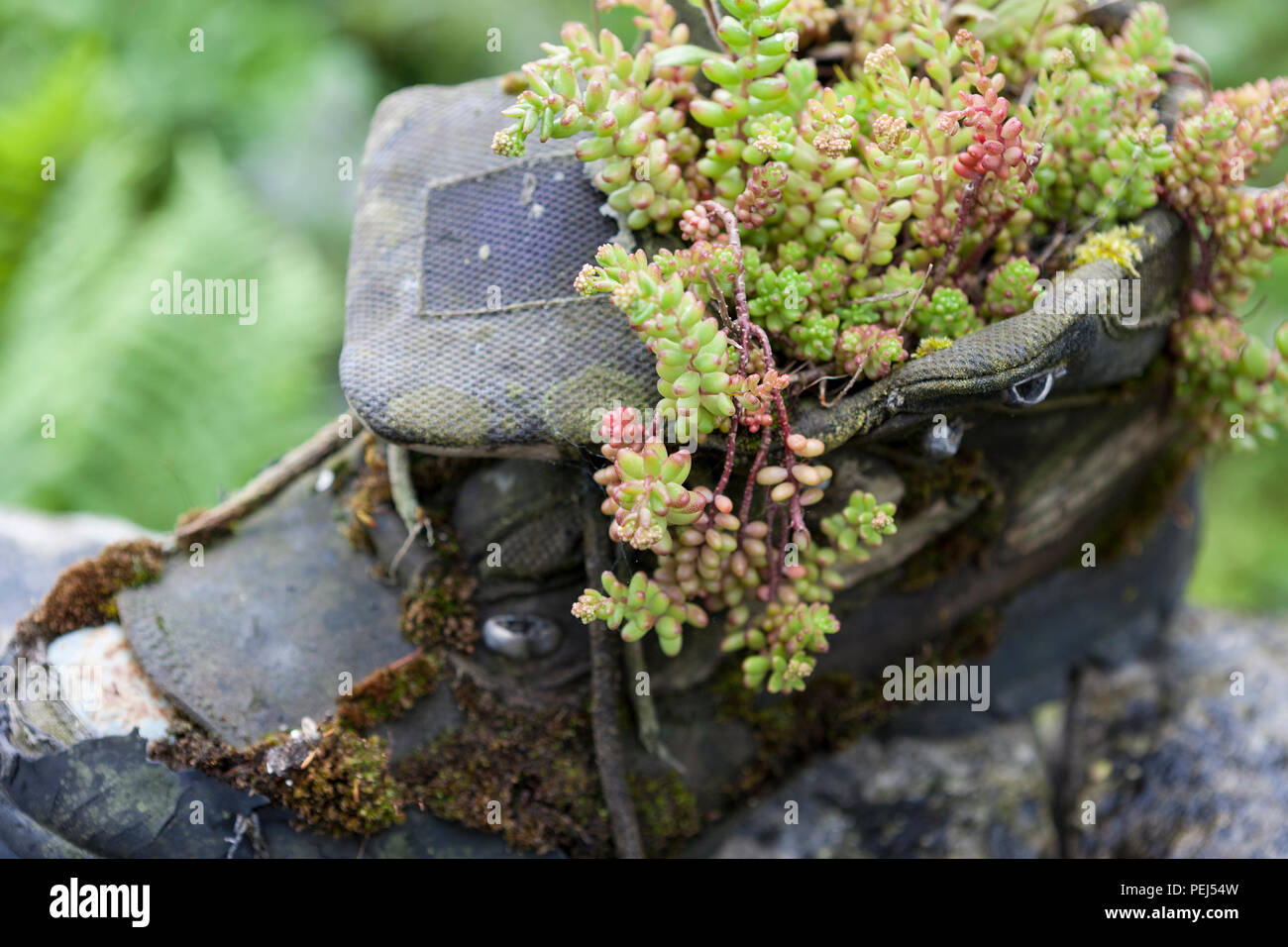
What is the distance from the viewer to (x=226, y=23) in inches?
157

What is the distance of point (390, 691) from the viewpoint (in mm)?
1290

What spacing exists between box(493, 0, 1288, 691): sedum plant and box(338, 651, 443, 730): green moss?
30cm

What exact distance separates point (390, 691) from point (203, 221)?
2178 mm

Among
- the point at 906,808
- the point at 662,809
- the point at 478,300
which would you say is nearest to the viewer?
the point at 478,300

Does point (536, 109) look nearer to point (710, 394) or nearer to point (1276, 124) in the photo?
point (710, 394)

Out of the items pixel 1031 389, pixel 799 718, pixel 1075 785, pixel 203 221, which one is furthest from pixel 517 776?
pixel 203 221

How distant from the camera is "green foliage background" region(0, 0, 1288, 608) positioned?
2846 millimetres

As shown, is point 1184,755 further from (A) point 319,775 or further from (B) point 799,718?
(A) point 319,775

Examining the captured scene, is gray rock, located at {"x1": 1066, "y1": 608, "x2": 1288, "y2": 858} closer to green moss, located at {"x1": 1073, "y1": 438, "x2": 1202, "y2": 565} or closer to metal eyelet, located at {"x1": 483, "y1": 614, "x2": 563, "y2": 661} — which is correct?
A: green moss, located at {"x1": 1073, "y1": 438, "x2": 1202, "y2": 565}

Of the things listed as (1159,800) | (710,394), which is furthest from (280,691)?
(1159,800)

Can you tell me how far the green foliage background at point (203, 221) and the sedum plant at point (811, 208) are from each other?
1.28 metres

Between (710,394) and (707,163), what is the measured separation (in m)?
0.26

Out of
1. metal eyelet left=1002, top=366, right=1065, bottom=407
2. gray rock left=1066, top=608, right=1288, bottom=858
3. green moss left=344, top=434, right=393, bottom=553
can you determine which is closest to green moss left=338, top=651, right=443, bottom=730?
green moss left=344, top=434, right=393, bottom=553

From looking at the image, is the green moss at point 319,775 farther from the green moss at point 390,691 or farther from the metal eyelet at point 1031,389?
the metal eyelet at point 1031,389
